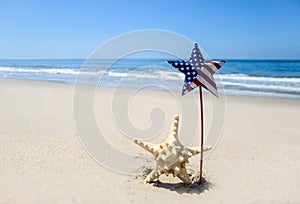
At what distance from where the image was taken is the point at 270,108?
26.0 ft

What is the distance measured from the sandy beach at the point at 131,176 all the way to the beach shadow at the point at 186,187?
0.03 ft

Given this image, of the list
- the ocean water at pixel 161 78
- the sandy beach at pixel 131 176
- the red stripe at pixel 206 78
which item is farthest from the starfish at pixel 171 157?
the ocean water at pixel 161 78

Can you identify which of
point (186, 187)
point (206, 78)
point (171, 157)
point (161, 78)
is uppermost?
point (161, 78)

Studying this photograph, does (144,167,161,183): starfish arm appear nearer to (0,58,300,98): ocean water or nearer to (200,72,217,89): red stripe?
(200,72,217,89): red stripe

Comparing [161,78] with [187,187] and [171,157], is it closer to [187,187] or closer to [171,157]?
[187,187]

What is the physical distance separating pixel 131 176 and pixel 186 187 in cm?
66

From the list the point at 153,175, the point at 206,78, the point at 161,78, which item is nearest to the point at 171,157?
the point at 153,175

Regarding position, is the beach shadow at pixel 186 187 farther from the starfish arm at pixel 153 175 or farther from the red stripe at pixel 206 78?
the red stripe at pixel 206 78

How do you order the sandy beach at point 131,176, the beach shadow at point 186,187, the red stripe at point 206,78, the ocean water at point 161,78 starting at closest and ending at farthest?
the red stripe at point 206,78 → the sandy beach at point 131,176 → the beach shadow at point 186,187 → the ocean water at point 161,78

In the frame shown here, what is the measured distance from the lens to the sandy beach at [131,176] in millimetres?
2973

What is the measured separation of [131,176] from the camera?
346 cm

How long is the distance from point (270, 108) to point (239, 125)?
2.37 meters

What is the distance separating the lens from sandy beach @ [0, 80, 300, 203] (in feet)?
9.75

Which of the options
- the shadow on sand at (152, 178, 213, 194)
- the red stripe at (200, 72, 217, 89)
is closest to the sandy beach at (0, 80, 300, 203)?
the shadow on sand at (152, 178, 213, 194)
